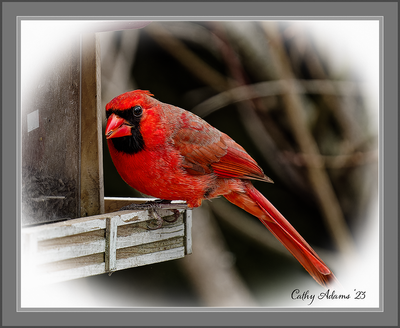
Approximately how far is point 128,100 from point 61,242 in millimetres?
805

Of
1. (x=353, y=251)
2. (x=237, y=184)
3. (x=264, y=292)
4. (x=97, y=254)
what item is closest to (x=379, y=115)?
(x=237, y=184)

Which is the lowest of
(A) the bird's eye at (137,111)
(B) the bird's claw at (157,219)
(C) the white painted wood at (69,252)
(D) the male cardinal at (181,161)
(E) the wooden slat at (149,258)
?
(E) the wooden slat at (149,258)

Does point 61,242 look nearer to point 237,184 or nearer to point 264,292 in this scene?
point 237,184

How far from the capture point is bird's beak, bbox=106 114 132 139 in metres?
2.09

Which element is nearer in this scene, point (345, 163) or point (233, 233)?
point (345, 163)

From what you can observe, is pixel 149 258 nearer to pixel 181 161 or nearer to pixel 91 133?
pixel 181 161

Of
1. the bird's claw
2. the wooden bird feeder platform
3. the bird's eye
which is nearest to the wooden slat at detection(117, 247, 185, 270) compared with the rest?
the wooden bird feeder platform

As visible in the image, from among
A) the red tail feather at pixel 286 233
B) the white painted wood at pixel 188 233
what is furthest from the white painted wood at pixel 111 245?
the red tail feather at pixel 286 233

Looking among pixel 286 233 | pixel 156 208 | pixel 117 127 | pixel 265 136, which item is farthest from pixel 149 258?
pixel 265 136

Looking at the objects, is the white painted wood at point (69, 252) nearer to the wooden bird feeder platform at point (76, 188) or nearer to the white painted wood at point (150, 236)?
the wooden bird feeder platform at point (76, 188)

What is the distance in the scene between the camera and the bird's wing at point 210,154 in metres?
2.36

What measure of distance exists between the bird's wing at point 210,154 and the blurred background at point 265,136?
0.66 meters

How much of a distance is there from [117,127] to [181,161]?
0.40m

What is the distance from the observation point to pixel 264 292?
8.95 ft
